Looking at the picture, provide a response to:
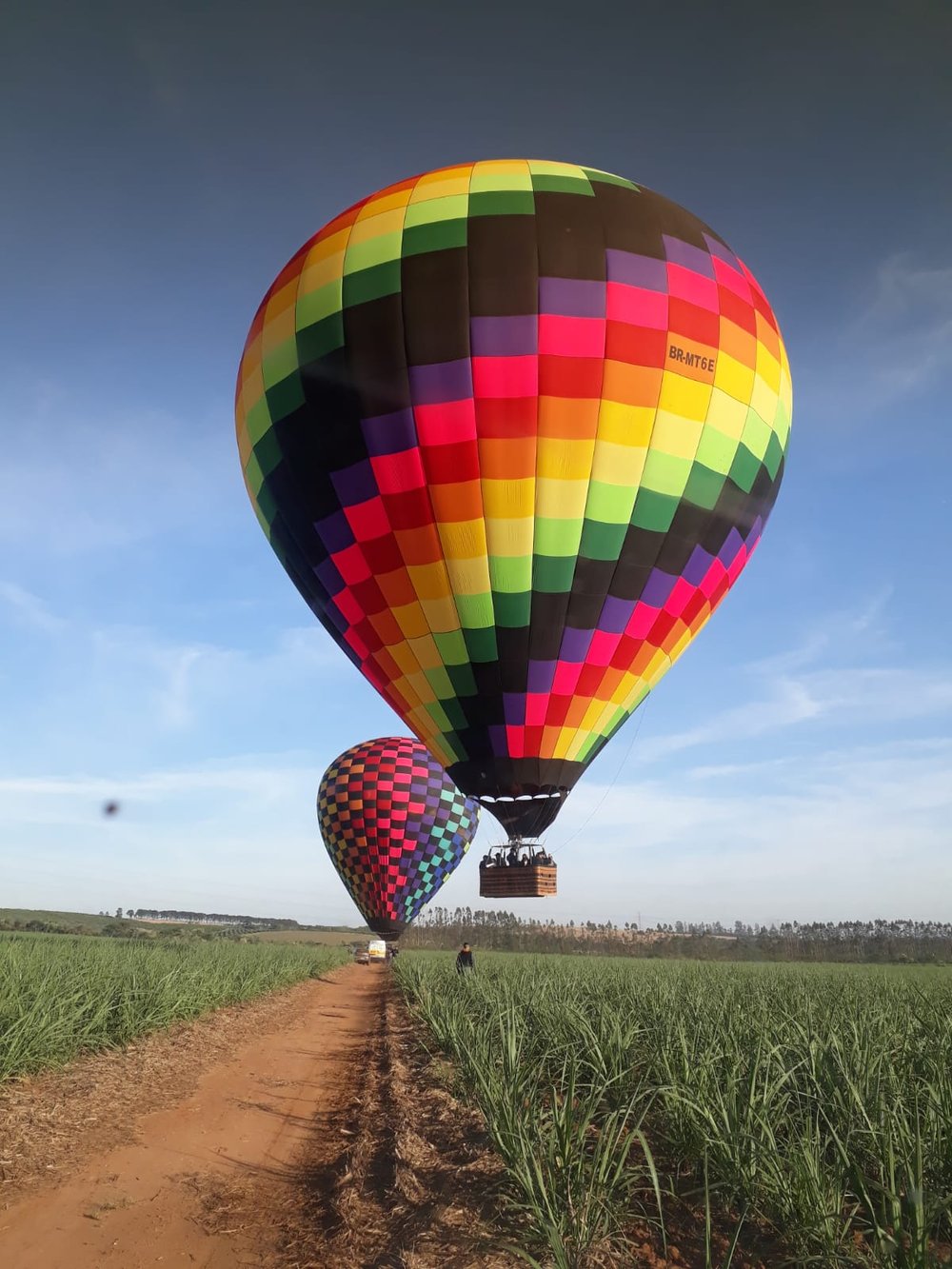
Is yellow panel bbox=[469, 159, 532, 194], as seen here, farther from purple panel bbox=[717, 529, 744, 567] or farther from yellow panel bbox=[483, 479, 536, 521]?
purple panel bbox=[717, 529, 744, 567]

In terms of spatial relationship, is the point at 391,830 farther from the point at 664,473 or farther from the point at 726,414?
the point at 726,414

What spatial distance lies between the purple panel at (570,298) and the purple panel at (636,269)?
0.37 metres

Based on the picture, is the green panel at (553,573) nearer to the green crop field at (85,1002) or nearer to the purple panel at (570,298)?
the purple panel at (570,298)

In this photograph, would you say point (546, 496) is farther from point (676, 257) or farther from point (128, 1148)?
point (128, 1148)

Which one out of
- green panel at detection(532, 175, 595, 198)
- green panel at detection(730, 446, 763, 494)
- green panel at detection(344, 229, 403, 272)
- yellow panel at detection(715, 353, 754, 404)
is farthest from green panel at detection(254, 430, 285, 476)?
green panel at detection(730, 446, 763, 494)

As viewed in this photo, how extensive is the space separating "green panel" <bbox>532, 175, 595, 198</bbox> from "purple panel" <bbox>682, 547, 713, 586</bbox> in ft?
16.3

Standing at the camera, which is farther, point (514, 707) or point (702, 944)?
point (702, 944)

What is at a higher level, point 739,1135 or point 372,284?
point 372,284

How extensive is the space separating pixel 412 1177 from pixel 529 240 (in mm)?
9677

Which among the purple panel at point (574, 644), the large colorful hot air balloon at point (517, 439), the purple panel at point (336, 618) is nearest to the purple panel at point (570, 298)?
the large colorful hot air balloon at point (517, 439)

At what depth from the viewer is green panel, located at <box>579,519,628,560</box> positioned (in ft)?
31.5

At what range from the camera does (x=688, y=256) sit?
1015cm

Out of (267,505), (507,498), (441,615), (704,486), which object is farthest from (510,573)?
(267,505)

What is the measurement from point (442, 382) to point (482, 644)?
10.8 feet
